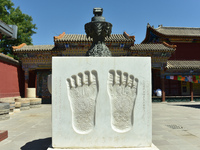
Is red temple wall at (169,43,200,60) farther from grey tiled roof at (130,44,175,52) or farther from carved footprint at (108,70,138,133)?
carved footprint at (108,70,138,133)

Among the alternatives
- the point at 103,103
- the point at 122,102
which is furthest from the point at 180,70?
the point at 103,103

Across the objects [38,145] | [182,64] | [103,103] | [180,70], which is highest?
[182,64]

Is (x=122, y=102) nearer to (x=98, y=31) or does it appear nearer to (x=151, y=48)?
(x=98, y=31)

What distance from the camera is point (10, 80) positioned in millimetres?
11836

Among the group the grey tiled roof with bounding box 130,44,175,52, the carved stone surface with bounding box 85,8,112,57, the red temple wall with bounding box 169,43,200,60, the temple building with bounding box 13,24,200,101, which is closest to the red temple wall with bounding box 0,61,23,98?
the temple building with bounding box 13,24,200,101

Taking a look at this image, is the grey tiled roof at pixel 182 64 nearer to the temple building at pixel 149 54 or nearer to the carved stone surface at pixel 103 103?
the temple building at pixel 149 54

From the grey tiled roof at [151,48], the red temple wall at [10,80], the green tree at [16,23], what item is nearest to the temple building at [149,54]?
the grey tiled roof at [151,48]

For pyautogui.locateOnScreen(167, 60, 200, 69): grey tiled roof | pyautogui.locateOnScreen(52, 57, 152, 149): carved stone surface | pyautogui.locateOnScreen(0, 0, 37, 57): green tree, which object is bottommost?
pyautogui.locateOnScreen(52, 57, 152, 149): carved stone surface

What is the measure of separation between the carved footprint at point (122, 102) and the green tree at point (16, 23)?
16663 millimetres

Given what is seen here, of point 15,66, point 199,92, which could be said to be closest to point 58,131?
point 15,66

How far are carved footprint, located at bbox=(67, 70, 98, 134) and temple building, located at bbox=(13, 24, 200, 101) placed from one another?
33.1 feet

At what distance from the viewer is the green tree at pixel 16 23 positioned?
17.1 metres

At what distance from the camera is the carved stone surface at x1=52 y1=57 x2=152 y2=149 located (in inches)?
88.9

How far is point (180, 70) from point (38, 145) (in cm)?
1326
